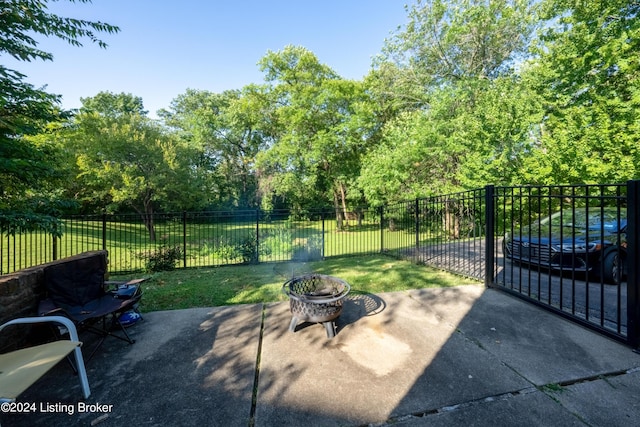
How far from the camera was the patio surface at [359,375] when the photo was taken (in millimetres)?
1971

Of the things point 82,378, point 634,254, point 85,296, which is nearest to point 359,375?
point 82,378

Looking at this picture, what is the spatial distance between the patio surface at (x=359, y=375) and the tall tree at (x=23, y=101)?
84.5 inches

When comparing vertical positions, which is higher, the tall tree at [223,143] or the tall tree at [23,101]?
the tall tree at [223,143]

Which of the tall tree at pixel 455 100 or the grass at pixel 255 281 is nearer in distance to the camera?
the grass at pixel 255 281

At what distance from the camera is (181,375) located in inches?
97.8

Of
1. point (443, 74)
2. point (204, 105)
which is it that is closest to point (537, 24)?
point (443, 74)

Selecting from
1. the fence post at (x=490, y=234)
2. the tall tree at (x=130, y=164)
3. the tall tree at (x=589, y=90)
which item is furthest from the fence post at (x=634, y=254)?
the tall tree at (x=130, y=164)

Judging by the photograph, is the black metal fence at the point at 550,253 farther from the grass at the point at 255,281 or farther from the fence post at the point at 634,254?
the grass at the point at 255,281

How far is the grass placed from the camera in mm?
4531

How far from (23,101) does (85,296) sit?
8.77ft

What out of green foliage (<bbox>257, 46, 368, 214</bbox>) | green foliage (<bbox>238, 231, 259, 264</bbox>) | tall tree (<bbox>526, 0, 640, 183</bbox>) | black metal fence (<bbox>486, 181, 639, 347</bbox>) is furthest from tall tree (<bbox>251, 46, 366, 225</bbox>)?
black metal fence (<bbox>486, 181, 639, 347</bbox>)

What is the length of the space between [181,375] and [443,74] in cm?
1648

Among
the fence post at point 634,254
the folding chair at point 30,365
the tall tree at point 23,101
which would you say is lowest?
the folding chair at point 30,365

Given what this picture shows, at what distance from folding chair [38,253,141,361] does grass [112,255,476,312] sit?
0.82 m
